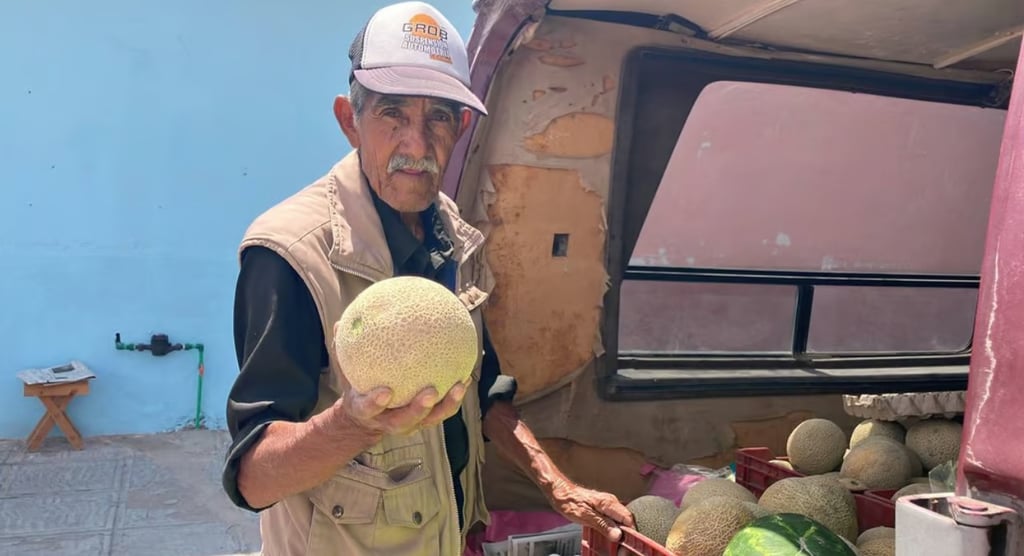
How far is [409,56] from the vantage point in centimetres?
188

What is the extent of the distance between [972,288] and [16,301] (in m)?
6.92

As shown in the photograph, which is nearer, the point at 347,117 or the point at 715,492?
the point at 347,117

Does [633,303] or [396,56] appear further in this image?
[633,303]

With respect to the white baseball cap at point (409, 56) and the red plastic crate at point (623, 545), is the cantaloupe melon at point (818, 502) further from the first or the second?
the white baseball cap at point (409, 56)

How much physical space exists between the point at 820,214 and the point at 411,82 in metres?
4.91

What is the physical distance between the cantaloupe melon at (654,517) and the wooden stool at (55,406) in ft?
16.4

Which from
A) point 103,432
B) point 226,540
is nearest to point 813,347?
point 226,540

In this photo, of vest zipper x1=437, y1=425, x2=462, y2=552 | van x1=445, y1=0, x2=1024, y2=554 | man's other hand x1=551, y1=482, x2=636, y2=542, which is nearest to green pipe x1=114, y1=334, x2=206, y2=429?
van x1=445, y1=0, x2=1024, y2=554

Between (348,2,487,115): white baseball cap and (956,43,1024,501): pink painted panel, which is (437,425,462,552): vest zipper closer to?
(348,2,487,115): white baseball cap

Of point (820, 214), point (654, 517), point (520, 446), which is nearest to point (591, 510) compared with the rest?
point (520, 446)

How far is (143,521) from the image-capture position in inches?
196

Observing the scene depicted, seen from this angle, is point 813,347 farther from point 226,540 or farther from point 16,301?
point 16,301

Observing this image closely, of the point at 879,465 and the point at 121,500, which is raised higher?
the point at 879,465

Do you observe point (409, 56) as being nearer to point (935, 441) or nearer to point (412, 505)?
point (412, 505)
